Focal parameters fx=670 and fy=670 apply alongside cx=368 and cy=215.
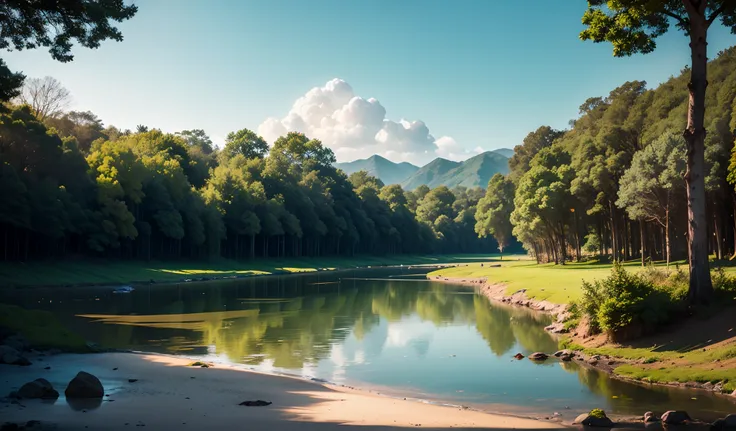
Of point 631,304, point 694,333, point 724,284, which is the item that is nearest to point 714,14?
point 724,284

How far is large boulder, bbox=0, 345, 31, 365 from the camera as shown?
68.7ft

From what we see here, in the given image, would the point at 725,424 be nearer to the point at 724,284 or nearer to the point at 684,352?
the point at 684,352

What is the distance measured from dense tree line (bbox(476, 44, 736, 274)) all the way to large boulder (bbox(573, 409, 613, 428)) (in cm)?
3858

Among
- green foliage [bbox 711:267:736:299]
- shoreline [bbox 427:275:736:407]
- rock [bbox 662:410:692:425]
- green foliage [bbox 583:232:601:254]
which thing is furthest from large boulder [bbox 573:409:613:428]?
green foliage [bbox 583:232:601:254]

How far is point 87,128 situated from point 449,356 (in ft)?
364

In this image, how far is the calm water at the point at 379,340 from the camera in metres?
19.5

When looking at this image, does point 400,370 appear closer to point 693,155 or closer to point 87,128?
point 693,155

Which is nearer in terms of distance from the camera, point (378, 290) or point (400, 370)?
point (400, 370)

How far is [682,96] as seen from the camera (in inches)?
2499

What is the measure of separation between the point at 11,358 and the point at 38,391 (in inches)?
238

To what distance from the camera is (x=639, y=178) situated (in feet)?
194

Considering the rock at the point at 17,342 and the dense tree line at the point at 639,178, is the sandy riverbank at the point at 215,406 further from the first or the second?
the dense tree line at the point at 639,178

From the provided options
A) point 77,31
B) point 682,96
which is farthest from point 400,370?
point 682,96

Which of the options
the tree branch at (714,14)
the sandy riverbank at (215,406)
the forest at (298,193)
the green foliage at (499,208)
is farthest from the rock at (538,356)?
the green foliage at (499,208)
